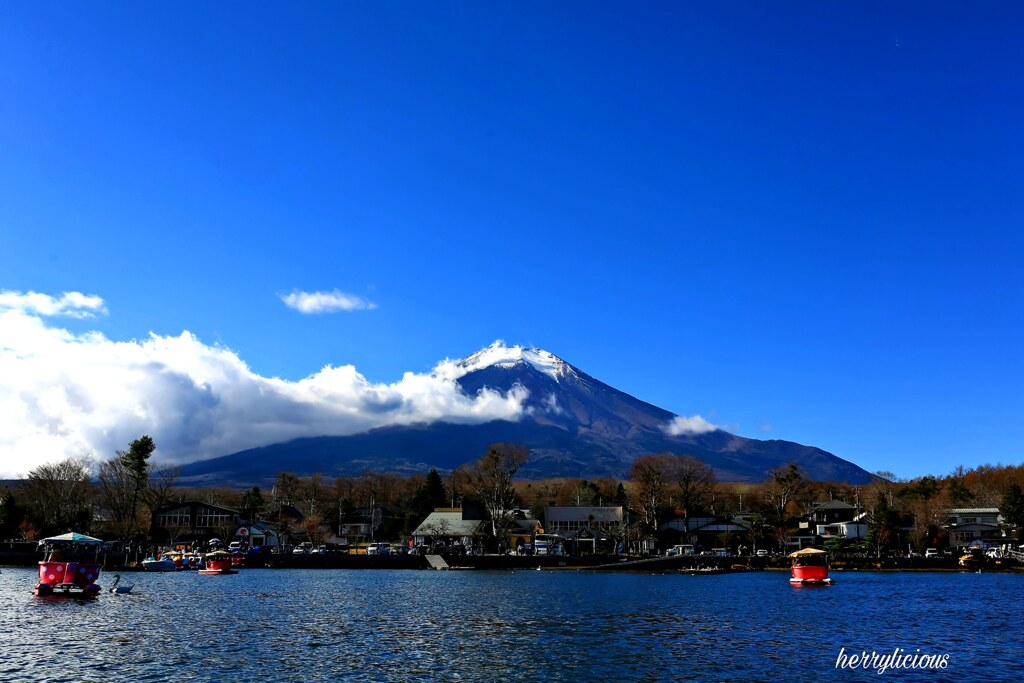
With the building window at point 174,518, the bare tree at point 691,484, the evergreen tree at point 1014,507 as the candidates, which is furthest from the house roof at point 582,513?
the building window at point 174,518

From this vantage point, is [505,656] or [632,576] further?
[632,576]

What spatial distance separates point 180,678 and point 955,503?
108m

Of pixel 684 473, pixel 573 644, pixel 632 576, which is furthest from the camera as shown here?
pixel 684 473

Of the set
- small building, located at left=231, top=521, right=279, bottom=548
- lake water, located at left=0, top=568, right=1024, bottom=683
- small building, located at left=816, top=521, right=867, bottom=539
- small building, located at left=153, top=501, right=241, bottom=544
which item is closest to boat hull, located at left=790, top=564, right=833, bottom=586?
lake water, located at left=0, top=568, right=1024, bottom=683

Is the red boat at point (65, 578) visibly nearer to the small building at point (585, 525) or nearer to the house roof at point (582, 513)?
the small building at point (585, 525)

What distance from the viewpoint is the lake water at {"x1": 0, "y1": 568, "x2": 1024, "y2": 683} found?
22.3m

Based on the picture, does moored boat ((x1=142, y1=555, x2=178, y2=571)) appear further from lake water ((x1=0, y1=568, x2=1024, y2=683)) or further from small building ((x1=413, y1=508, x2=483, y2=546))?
small building ((x1=413, y1=508, x2=483, y2=546))

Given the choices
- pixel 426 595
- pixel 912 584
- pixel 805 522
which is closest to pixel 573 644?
pixel 426 595

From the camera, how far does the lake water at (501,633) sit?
22297mm

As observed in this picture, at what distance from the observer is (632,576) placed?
220ft

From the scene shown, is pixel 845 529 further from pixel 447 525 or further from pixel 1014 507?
pixel 447 525

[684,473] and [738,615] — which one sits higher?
[684,473]

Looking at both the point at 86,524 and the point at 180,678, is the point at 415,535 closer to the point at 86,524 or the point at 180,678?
the point at 86,524

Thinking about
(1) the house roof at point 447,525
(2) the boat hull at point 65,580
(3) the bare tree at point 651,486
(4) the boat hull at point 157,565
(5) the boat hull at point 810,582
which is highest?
(3) the bare tree at point 651,486
